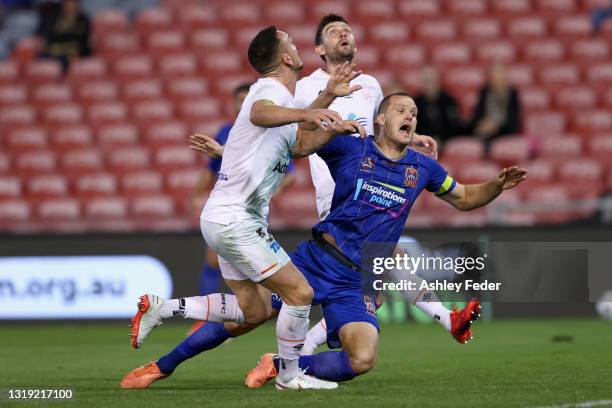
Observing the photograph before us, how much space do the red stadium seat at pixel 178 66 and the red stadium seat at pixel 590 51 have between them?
527 centimetres

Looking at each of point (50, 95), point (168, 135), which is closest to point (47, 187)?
point (168, 135)

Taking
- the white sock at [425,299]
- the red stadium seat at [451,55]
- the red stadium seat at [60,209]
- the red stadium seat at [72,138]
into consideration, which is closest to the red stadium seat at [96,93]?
the red stadium seat at [72,138]

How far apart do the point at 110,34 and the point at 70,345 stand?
315 inches

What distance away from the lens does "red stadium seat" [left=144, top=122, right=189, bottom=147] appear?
15.6 meters

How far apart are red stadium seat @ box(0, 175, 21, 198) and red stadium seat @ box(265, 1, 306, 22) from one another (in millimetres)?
4475

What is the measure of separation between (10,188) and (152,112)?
2.23 metres

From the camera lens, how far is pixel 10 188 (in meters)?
15.1

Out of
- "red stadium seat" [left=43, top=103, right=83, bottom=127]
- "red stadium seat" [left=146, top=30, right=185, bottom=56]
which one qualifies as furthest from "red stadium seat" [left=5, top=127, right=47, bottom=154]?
"red stadium seat" [left=146, top=30, right=185, bottom=56]

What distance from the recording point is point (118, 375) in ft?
26.3

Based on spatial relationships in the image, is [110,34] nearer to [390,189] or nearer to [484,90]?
[484,90]

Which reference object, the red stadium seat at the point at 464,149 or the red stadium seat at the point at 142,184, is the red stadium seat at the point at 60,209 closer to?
the red stadium seat at the point at 142,184

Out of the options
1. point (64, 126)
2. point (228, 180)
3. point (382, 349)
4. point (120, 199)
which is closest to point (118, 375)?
point (228, 180)

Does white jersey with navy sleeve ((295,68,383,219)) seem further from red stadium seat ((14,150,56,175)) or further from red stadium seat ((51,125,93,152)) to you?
red stadium seat ((51,125,93,152))

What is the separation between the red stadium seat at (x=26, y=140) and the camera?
52.5 ft
